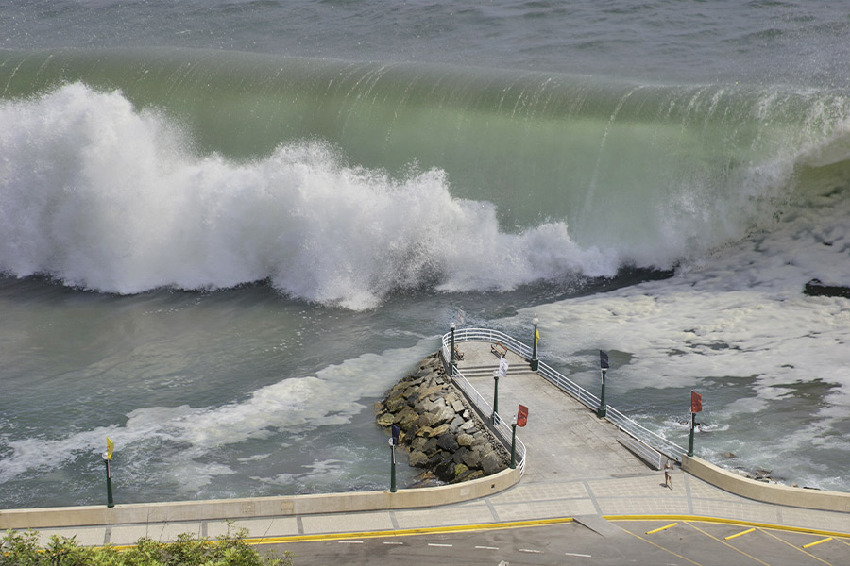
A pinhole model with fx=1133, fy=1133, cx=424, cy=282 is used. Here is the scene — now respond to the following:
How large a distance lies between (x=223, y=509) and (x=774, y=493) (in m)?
13.6

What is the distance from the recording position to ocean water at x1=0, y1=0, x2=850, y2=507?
34.7 m

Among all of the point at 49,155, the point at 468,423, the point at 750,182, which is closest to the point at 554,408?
the point at 468,423

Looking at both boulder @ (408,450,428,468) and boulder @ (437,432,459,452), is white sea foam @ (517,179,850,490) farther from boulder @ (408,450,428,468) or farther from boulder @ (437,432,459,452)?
boulder @ (408,450,428,468)

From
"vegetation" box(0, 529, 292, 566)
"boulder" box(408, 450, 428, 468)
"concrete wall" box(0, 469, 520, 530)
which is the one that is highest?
"vegetation" box(0, 529, 292, 566)

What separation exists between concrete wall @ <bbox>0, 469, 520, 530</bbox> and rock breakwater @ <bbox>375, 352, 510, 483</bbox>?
3.12 meters

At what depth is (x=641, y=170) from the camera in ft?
166

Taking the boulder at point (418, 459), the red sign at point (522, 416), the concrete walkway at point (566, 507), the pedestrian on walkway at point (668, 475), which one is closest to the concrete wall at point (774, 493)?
the concrete walkway at point (566, 507)

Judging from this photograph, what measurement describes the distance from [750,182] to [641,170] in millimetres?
4794

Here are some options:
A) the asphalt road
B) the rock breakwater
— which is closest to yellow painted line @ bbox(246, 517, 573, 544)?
the asphalt road

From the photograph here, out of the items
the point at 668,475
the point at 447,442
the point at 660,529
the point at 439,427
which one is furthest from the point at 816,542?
the point at 439,427

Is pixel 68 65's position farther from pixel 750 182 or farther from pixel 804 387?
pixel 804 387

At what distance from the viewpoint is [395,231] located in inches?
1955

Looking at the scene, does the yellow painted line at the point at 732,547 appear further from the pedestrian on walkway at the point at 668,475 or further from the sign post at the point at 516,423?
the sign post at the point at 516,423

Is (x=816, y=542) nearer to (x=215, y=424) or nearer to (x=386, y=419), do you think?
(x=386, y=419)
